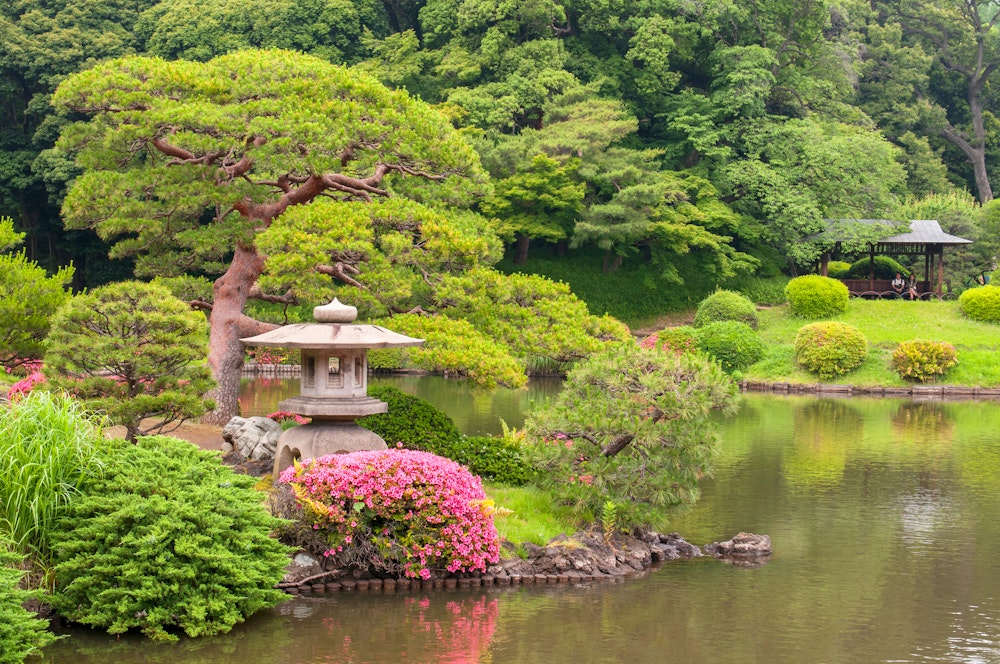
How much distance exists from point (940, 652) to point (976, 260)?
3498cm

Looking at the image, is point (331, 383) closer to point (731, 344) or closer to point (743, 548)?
point (743, 548)

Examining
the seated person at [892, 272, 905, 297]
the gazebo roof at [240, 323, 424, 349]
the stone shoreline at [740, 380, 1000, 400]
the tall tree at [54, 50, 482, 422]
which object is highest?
the tall tree at [54, 50, 482, 422]

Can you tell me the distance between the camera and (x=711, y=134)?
40.0m

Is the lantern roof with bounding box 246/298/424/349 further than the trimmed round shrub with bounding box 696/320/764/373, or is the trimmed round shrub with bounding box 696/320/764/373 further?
the trimmed round shrub with bounding box 696/320/764/373

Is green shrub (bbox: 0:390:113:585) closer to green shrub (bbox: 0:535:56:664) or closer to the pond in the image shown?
green shrub (bbox: 0:535:56:664)

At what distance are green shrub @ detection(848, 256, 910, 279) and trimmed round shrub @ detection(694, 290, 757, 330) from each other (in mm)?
8567

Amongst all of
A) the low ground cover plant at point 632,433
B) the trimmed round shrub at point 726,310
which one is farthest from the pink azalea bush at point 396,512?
the trimmed round shrub at point 726,310

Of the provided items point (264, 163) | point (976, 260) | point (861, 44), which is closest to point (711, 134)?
point (976, 260)

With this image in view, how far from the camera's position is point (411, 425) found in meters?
15.1

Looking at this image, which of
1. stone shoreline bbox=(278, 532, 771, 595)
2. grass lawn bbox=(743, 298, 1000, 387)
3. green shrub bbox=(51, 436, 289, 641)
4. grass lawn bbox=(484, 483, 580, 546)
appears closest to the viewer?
green shrub bbox=(51, 436, 289, 641)

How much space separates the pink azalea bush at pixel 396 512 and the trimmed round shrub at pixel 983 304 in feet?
89.3

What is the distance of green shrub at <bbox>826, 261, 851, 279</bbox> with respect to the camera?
41.9 meters

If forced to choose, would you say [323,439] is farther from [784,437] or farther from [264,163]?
[784,437]

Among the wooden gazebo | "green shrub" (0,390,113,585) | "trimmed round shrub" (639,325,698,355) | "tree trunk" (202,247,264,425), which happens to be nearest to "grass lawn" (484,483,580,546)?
"green shrub" (0,390,113,585)
